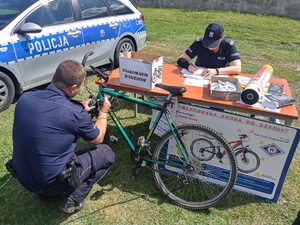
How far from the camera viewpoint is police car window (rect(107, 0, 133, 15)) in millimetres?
5238

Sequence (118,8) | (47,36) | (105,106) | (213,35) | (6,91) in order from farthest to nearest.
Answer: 1. (118,8)
2. (47,36)
3. (6,91)
4. (213,35)
5. (105,106)

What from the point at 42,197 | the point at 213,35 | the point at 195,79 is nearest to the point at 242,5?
the point at 213,35

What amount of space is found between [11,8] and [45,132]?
116 inches

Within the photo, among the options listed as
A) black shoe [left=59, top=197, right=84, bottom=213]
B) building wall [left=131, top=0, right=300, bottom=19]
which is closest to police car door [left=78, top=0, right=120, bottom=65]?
black shoe [left=59, top=197, right=84, bottom=213]

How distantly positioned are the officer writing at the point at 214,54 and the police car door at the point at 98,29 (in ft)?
6.49

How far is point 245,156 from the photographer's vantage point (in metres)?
2.62

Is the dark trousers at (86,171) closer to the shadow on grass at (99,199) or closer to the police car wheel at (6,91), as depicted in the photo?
the shadow on grass at (99,199)

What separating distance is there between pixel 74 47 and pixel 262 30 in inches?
312

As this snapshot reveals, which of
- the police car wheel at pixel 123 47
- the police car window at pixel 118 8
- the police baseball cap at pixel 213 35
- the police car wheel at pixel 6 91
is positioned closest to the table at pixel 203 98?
the police baseball cap at pixel 213 35

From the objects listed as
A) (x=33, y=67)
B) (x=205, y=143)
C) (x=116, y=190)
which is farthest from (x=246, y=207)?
(x=33, y=67)

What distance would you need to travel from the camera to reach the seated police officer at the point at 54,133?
201cm

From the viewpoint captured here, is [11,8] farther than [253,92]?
Yes

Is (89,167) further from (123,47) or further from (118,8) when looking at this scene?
(118,8)

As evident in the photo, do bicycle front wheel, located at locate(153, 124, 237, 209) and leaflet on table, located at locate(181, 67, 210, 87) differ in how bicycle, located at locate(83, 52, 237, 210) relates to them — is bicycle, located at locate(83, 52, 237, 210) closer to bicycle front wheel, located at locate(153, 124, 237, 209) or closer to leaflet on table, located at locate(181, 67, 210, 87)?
bicycle front wheel, located at locate(153, 124, 237, 209)
